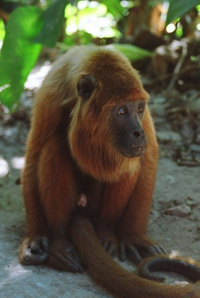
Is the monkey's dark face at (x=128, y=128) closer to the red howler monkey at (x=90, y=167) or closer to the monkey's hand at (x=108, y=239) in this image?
the red howler monkey at (x=90, y=167)

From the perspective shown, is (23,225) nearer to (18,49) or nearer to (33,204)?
(33,204)

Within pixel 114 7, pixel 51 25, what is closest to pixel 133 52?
pixel 114 7

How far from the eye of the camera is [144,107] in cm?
414

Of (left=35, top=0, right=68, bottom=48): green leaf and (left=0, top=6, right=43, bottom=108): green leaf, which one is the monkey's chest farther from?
(left=35, top=0, right=68, bottom=48): green leaf

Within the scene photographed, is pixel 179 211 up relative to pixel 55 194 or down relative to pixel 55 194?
down

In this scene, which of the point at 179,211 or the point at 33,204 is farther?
the point at 179,211

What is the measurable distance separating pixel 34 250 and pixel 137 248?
34.3 inches

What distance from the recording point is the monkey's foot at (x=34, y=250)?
406cm

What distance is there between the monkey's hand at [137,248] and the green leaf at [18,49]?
170 cm

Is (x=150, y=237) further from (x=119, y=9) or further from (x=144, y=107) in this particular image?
(x=119, y=9)

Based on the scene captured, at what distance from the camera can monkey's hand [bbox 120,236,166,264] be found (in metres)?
4.25

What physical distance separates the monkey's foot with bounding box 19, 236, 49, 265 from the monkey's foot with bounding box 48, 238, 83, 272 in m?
0.06

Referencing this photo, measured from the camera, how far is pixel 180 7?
2869 millimetres

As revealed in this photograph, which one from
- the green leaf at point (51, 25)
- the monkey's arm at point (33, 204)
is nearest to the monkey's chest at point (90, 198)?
the monkey's arm at point (33, 204)
